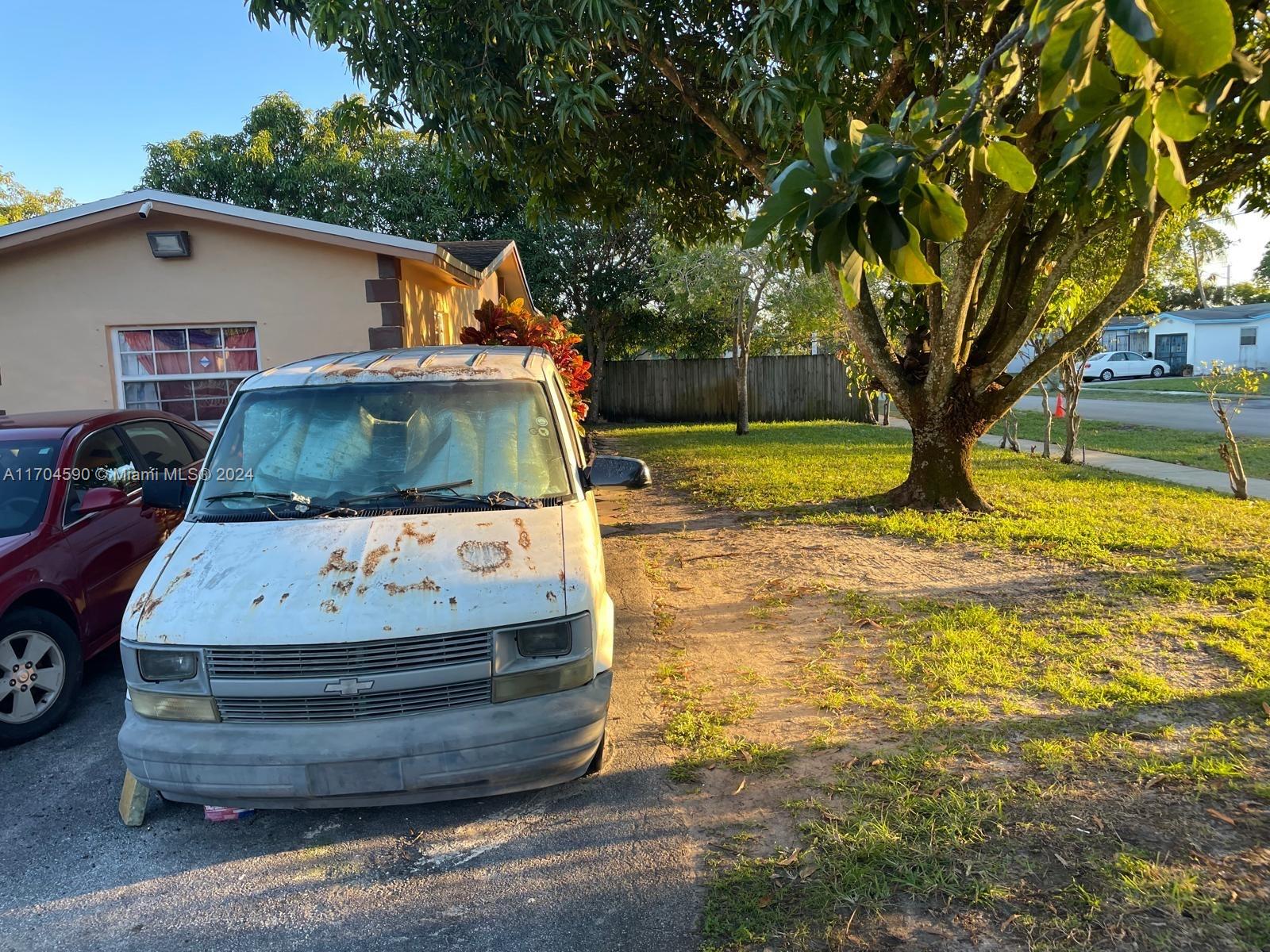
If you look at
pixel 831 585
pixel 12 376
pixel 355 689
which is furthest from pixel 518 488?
pixel 12 376

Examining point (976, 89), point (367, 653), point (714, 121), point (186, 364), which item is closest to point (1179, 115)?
point (976, 89)

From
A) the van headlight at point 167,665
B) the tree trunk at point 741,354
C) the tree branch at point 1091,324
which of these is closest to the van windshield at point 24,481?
the van headlight at point 167,665

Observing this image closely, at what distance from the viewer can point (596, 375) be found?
23672 millimetres

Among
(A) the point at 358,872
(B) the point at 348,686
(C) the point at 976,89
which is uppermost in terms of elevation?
(C) the point at 976,89

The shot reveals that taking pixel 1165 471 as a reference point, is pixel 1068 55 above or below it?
above

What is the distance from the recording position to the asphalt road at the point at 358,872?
9.74ft

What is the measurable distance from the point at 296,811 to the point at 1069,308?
39.3ft

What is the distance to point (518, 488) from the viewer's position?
419cm

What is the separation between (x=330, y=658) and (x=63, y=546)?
280cm

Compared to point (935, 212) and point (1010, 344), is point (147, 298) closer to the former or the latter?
point (935, 212)

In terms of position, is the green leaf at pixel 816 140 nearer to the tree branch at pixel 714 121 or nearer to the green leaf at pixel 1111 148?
the green leaf at pixel 1111 148

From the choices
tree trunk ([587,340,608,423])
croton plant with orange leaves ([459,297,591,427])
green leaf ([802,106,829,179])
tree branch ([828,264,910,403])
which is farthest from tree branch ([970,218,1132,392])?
tree trunk ([587,340,608,423])

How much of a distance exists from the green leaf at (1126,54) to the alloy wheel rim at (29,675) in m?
5.54

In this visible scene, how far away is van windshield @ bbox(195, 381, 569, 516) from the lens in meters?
4.15
